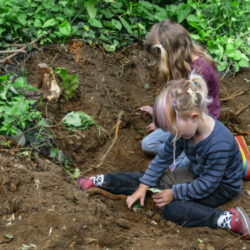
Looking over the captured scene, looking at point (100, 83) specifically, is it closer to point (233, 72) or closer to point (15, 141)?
point (15, 141)

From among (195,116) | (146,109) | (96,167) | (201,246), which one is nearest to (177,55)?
(195,116)

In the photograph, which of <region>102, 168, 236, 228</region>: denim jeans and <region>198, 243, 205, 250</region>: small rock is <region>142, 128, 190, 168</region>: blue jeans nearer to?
<region>102, 168, 236, 228</region>: denim jeans

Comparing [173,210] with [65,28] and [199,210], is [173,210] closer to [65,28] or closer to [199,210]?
[199,210]

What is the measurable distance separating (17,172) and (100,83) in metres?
1.64

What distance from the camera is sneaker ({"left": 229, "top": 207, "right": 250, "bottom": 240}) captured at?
2.50m

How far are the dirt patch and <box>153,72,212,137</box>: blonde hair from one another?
29.7 inches

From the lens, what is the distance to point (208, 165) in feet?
8.16

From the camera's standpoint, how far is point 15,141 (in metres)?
2.87

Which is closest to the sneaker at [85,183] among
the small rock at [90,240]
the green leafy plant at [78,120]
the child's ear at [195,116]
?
the green leafy plant at [78,120]

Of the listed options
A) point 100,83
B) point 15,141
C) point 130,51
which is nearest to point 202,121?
point 15,141

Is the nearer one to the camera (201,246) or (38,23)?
(201,246)

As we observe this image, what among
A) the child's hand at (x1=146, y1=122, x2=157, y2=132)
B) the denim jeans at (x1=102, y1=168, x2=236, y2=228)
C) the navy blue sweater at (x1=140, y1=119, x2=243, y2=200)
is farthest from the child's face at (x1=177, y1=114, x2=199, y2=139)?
the child's hand at (x1=146, y1=122, x2=157, y2=132)

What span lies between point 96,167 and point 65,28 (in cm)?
168

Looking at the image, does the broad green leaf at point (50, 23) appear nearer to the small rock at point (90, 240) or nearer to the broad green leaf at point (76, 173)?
the broad green leaf at point (76, 173)
